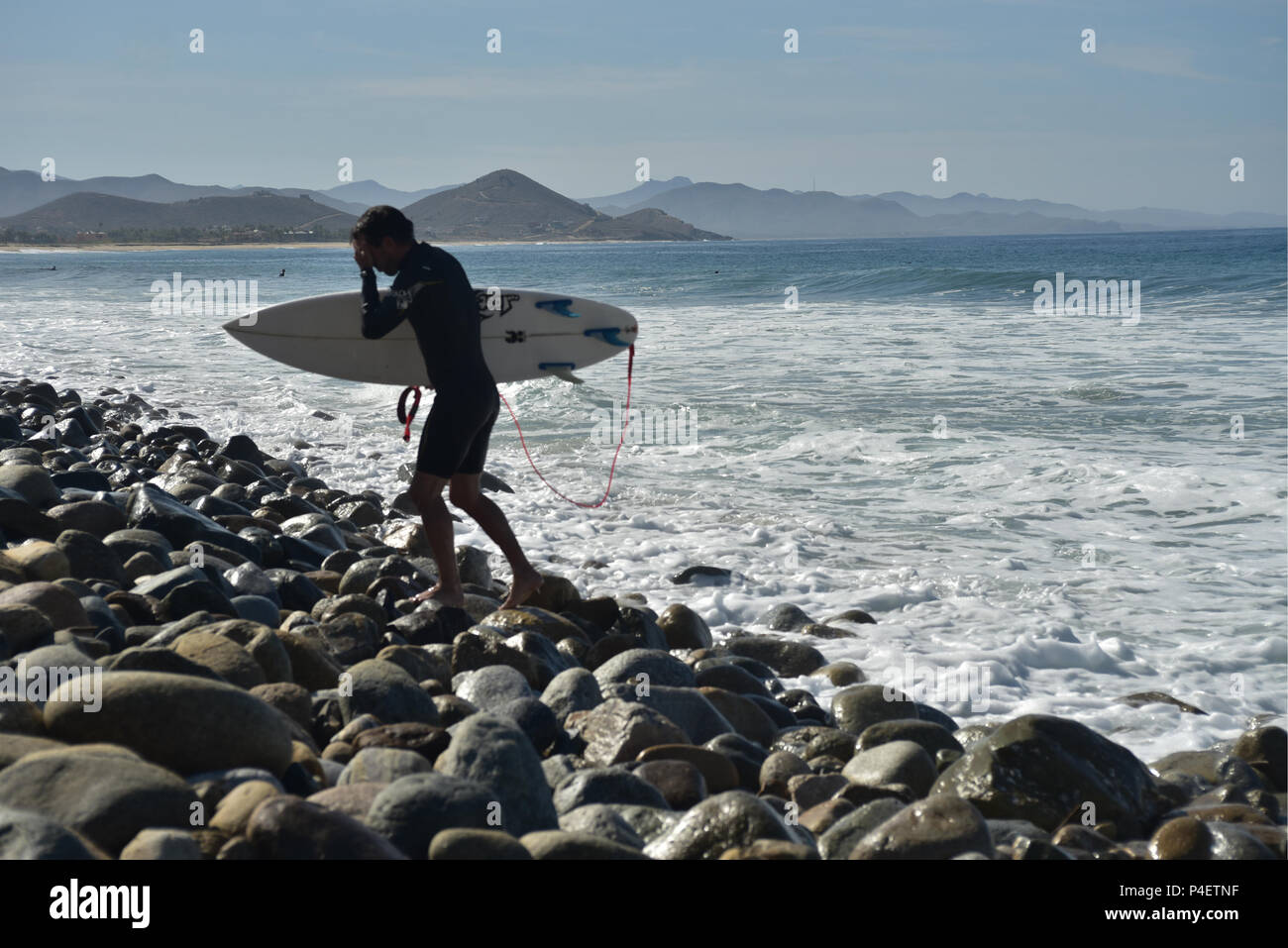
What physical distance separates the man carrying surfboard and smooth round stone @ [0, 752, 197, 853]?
9.25 ft

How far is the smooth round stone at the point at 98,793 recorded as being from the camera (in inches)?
107

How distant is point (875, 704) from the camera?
16.9 feet

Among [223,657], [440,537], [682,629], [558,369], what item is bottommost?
[682,629]

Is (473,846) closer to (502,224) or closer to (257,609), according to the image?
(257,609)

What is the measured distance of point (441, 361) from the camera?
5.68m

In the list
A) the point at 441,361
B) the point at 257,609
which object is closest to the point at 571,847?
the point at 257,609

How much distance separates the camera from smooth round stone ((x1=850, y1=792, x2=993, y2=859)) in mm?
3143

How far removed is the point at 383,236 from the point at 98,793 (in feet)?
11.0

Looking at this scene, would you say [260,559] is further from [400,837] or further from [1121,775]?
[1121,775]

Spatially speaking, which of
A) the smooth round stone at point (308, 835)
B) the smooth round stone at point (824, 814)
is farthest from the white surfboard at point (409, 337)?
the smooth round stone at point (308, 835)

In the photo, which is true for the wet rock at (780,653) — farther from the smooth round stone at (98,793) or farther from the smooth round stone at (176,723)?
the smooth round stone at (98,793)

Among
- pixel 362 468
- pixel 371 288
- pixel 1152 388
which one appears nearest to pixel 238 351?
pixel 362 468

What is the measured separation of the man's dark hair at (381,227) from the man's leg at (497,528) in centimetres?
123
